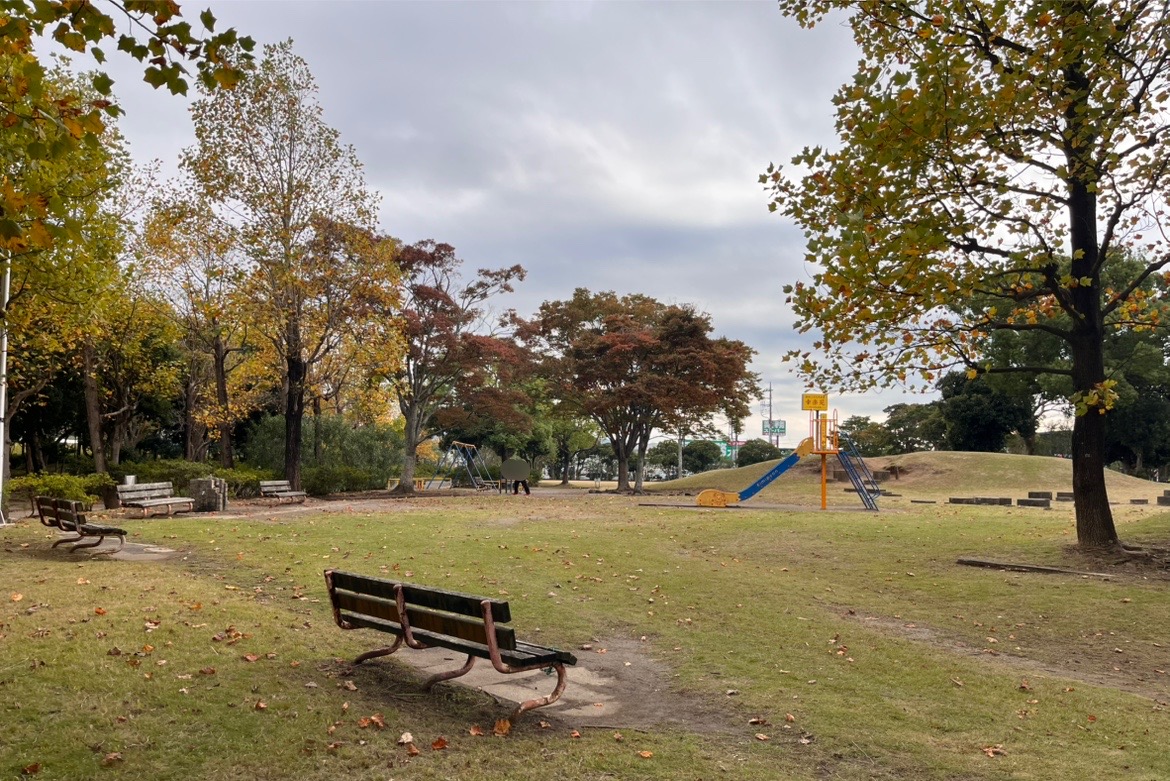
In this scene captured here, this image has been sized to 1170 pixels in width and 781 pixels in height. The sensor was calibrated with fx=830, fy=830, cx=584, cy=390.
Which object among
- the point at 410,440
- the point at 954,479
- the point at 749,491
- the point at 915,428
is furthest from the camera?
the point at 915,428

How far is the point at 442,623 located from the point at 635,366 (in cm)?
3384

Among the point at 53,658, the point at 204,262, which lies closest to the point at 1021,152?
the point at 53,658

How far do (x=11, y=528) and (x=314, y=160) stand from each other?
50.3 feet

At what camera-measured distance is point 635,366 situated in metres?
39.4

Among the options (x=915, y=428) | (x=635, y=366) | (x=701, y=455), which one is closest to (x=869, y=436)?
(x=915, y=428)

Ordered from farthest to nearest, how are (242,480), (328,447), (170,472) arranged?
(328,447) < (242,480) < (170,472)

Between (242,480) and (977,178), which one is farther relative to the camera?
(242,480)

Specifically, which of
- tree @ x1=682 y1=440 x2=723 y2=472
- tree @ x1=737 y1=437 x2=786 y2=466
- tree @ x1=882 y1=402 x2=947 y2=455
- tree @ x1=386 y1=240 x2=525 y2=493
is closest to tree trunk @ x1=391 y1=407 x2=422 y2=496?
tree @ x1=386 y1=240 x2=525 y2=493

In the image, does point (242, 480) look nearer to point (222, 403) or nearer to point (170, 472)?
point (170, 472)

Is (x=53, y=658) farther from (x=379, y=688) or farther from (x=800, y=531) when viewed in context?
(x=800, y=531)

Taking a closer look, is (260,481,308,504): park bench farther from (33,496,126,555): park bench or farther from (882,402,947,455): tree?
(882,402,947,455): tree

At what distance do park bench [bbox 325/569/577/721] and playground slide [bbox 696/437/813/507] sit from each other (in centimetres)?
2186

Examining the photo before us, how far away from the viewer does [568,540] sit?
15422 millimetres

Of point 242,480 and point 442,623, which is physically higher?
point 242,480
